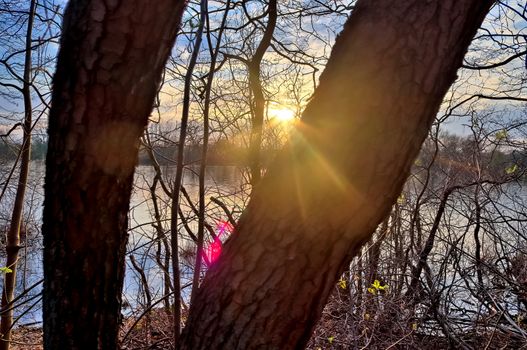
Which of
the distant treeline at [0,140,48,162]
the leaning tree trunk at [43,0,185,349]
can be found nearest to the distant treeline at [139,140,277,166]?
the distant treeline at [0,140,48,162]

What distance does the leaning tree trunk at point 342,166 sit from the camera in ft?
3.19

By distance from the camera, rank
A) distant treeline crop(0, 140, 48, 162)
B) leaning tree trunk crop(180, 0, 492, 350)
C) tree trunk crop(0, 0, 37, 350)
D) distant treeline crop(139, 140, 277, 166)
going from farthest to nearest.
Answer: distant treeline crop(139, 140, 277, 166)
distant treeline crop(0, 140, 48, 162)
tree trunk crop(0, 0, 37, 350)
leaning tree trunk crop(180, 0, 492, 350)

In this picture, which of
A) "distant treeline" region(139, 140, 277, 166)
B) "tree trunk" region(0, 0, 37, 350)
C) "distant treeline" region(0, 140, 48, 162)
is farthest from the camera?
"distant treeline" region(139, 140, 277, 166)

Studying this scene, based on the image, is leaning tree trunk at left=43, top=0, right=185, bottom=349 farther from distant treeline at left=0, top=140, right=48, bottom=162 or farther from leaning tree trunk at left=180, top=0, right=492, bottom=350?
distant treeline at left=0, top=140, right=48, bottom=162

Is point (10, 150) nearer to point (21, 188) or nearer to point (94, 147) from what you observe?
point (21, 188)

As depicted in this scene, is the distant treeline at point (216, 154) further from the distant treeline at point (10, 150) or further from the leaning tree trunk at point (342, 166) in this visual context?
the leaning tree trunk at point (342, 166)

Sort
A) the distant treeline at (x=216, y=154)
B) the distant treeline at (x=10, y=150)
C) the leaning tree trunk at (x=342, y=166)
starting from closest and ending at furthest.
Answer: the leaning tree trunk at (x=342, y=166), the distant treeline at (x=10, y=150), the distant treeline at (x=216, y=154)

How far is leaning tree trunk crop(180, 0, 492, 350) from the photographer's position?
971mm

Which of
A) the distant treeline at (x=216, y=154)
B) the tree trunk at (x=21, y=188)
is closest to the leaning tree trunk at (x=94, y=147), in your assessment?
the tree trunk at (x=21, y=188)

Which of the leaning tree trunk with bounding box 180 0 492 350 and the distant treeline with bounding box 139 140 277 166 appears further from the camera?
the distant treeline with bounding box 139 140 277 166

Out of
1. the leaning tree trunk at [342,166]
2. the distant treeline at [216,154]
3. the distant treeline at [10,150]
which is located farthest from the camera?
the distant treeline at [216,154]

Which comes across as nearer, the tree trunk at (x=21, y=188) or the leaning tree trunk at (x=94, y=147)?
the leaning tree trunk at (x=94, y=147)

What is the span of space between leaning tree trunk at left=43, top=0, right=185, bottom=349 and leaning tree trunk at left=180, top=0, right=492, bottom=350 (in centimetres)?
36

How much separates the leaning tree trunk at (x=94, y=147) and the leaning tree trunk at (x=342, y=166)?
0.36 m
